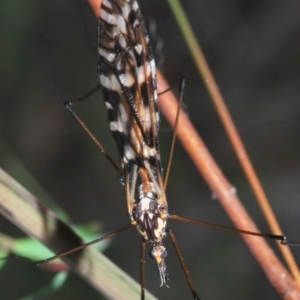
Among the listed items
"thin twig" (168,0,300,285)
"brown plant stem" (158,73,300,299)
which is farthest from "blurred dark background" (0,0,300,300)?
"brown plant stem" (158,73,300,299)

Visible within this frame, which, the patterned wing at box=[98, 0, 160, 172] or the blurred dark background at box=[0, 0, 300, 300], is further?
the blurred dark background at box=[0, 0, 300, 300]

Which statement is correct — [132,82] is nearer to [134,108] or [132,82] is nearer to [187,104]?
[134,108]

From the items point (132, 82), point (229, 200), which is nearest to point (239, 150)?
point (229, 200)

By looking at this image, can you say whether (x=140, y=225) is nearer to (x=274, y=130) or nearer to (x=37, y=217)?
(x=37, y=217)

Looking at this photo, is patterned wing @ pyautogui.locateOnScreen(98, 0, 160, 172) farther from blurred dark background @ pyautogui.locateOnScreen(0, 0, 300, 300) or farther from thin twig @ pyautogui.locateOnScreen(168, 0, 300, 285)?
blurred dark background @ pyautogui.locateOnScreen(0, 0, 300, 300)

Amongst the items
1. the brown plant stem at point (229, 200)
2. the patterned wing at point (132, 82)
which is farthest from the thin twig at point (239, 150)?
the patterned wing at point (132, 82)

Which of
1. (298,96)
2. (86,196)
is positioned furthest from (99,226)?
(298,96)
